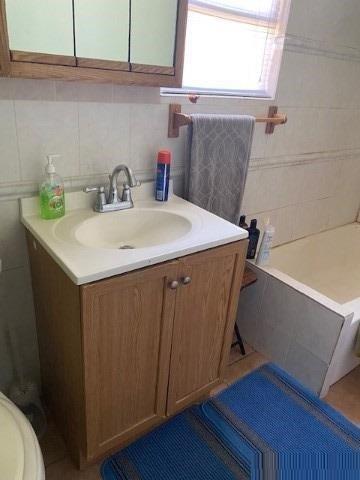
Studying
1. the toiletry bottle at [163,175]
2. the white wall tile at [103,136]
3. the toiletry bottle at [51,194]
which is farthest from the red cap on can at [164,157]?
the toiletry bottle at [51,194]

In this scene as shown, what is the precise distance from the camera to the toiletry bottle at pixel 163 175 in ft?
4.51

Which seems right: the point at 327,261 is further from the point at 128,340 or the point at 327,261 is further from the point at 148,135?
the point at 128,340

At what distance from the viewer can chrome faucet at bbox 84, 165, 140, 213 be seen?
1.28m

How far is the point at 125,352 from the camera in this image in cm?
113

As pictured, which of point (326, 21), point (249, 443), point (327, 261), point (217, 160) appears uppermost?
point (326, 21)

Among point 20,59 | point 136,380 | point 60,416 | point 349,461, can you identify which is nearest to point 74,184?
point 20,59

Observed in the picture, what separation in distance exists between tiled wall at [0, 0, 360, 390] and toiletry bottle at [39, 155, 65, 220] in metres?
0.06

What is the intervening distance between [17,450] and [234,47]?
1666 mm

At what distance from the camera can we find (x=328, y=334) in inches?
62.7

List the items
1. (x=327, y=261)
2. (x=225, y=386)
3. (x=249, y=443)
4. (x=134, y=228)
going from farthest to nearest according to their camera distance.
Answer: (x=327, y=261) < (x=225, y=386) < (x=249, y=443) < (x=134, y=228)

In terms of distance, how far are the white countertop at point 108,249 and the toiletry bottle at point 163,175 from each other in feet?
0.11

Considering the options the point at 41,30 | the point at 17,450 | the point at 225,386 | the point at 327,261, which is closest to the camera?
the point at 17,450

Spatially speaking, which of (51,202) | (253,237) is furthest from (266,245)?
(51,202)

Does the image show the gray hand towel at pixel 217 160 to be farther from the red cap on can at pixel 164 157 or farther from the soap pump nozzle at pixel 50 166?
→ the soap pump nozzle at pixel 50 166
